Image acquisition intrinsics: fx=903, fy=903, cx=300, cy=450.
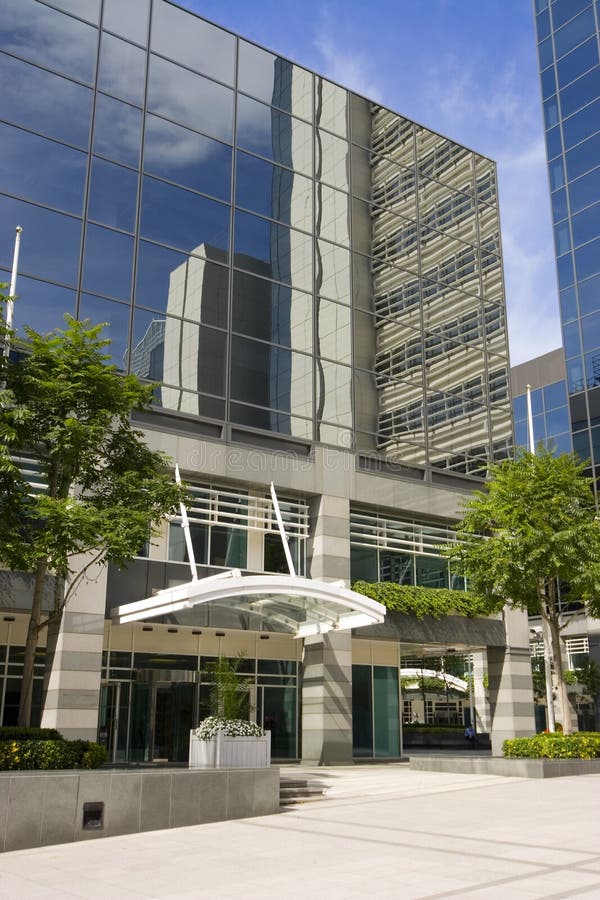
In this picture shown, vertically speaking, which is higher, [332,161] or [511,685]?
[332,161]

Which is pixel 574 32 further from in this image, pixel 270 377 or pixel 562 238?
pixel 270 377

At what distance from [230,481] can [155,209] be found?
32.4 ft

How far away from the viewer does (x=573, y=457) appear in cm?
3075

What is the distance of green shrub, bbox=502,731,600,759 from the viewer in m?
26.0

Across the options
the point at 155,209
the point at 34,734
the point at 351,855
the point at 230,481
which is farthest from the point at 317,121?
the point at 351,855

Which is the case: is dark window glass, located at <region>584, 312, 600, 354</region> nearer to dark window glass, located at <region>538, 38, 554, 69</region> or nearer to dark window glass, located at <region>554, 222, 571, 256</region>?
dark window glass, located at <region>554, 222, 571, 256</region>

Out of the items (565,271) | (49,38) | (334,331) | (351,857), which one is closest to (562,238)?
(565,271)

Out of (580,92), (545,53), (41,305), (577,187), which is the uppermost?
(545,53)

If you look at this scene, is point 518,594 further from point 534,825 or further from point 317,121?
point 317,121

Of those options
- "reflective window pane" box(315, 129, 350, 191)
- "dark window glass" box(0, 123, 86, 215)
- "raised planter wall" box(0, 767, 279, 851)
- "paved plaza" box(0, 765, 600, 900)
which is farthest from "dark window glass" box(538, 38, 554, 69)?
→ "raised planter wall" box(0, 767, 279, 851)

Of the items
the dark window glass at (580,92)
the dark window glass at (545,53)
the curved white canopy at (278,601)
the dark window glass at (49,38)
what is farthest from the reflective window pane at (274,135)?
the dark window glass at (545,53)

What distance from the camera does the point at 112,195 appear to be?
30594 millimetres

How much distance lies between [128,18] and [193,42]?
2725 mm

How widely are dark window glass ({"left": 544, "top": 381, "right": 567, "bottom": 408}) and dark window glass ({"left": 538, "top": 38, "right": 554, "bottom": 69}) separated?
20.1 metres
